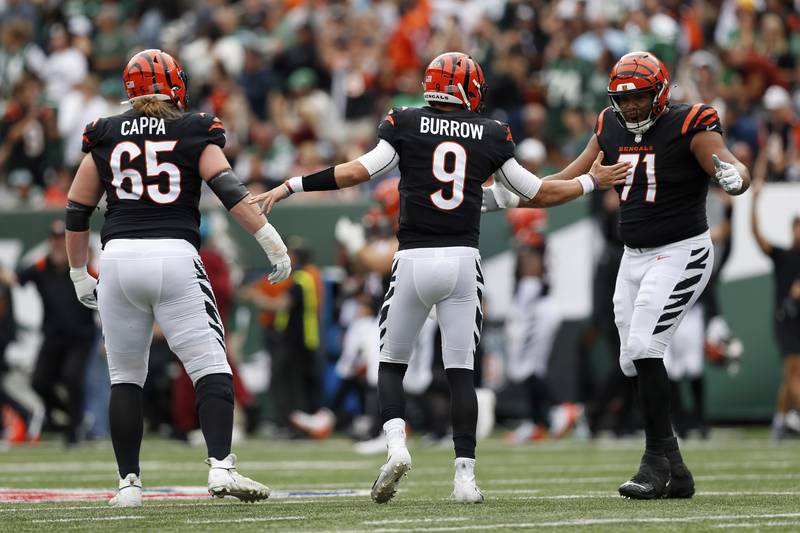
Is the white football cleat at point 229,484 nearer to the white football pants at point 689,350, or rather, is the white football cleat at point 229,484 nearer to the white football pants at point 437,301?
the white football pants at point 437,301

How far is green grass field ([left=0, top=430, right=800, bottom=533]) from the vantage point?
6004mm

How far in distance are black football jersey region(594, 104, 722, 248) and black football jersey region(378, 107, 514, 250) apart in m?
0.82

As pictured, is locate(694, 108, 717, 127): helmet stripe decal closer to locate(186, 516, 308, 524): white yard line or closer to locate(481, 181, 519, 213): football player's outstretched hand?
locate(481, 181, 519, 213): football player's outstretched hand

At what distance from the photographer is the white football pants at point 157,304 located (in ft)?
22.3

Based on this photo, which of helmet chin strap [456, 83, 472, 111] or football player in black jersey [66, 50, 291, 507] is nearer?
football player in black jersey [66, 50, 291, 507]

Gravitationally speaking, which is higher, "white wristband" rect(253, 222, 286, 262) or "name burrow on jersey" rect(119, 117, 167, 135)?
"name burrow on jersey" rect(119, 117, 167, 135)

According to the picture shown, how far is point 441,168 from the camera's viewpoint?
707 cm

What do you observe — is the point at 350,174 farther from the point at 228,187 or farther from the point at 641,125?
the point at 641,125

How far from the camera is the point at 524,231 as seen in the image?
14289 mm

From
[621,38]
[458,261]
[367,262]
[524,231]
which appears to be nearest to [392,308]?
[458,261]

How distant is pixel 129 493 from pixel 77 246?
4.07 feet

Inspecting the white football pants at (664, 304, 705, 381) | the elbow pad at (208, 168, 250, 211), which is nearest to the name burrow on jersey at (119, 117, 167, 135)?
the elbow pad at (208, 168, 250, 211)

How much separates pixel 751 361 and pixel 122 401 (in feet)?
27.9

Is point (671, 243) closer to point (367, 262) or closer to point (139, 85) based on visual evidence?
point (139, 85)
